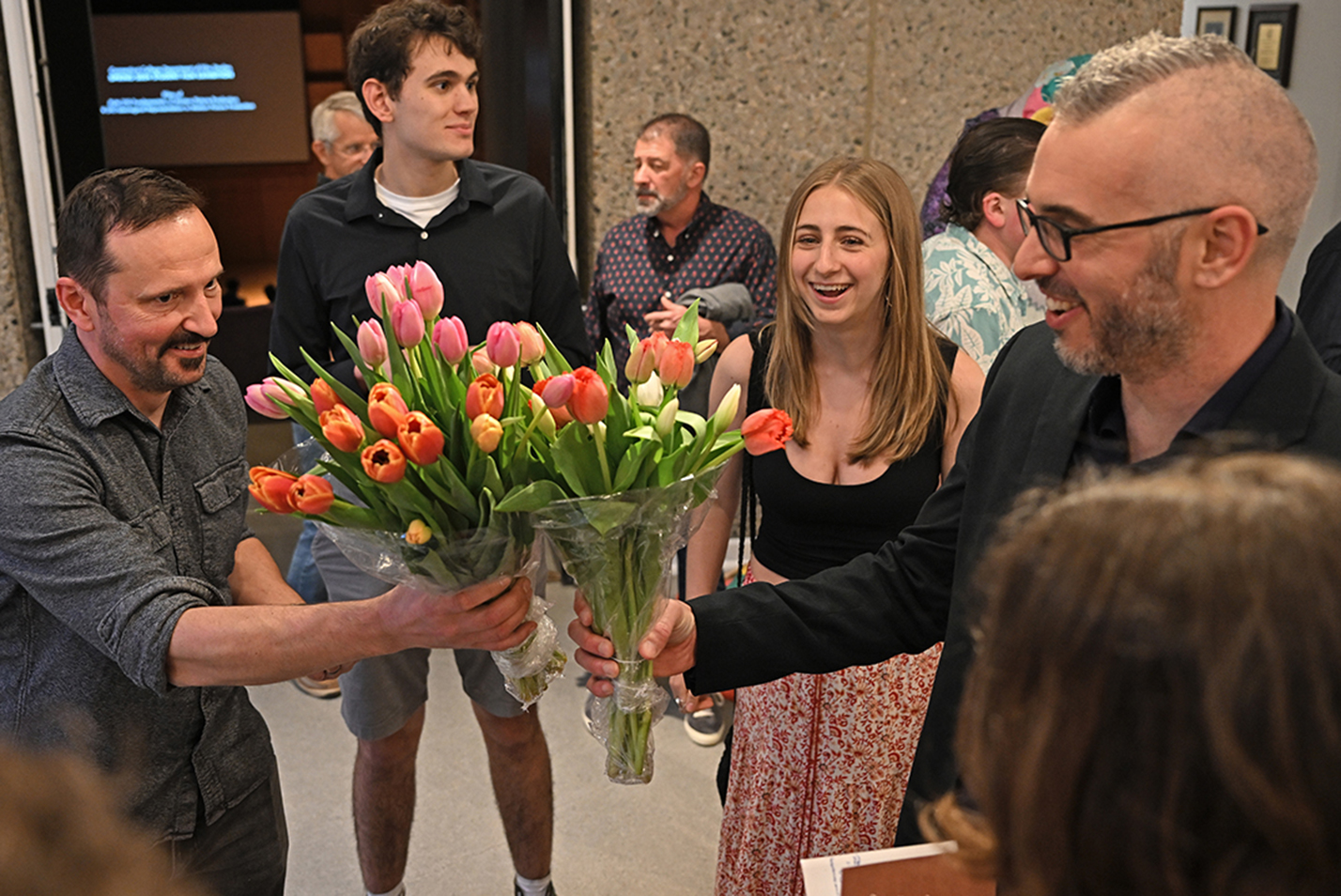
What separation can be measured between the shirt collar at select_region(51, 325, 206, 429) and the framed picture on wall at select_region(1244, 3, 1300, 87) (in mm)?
5299

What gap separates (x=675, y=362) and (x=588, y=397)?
14 centimetres

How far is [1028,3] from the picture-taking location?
165 inches

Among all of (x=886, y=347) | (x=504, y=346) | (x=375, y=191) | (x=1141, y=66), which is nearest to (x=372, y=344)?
(x=504, y=346)

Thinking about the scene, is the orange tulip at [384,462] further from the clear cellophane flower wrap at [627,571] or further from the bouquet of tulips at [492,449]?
the clear cellophane flower wrap at [627,571]

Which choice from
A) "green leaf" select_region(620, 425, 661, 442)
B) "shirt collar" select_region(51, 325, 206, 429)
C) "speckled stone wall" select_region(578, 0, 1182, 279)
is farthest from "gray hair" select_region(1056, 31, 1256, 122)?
"speckled stone wall" select_region(578, 0, 1182, 279)

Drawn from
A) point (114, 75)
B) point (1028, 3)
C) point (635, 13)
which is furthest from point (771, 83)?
point (114, 75)

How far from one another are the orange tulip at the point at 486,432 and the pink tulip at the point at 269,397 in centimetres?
24

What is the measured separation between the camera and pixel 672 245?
373cm

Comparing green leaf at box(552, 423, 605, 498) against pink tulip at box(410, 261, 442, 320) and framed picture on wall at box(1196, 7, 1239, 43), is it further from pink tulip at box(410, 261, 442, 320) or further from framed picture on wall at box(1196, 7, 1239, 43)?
framed picture on wall at box(1196, 7, 1239, 43)

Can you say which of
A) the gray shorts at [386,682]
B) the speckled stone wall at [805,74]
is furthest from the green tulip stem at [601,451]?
the speckled stone wall at [805,74]

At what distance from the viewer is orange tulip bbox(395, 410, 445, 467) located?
112 centimetres

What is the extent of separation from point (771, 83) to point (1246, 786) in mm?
3841

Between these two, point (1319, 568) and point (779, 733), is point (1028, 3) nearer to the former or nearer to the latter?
point (779, 733)

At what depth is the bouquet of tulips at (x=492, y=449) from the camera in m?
1.17
